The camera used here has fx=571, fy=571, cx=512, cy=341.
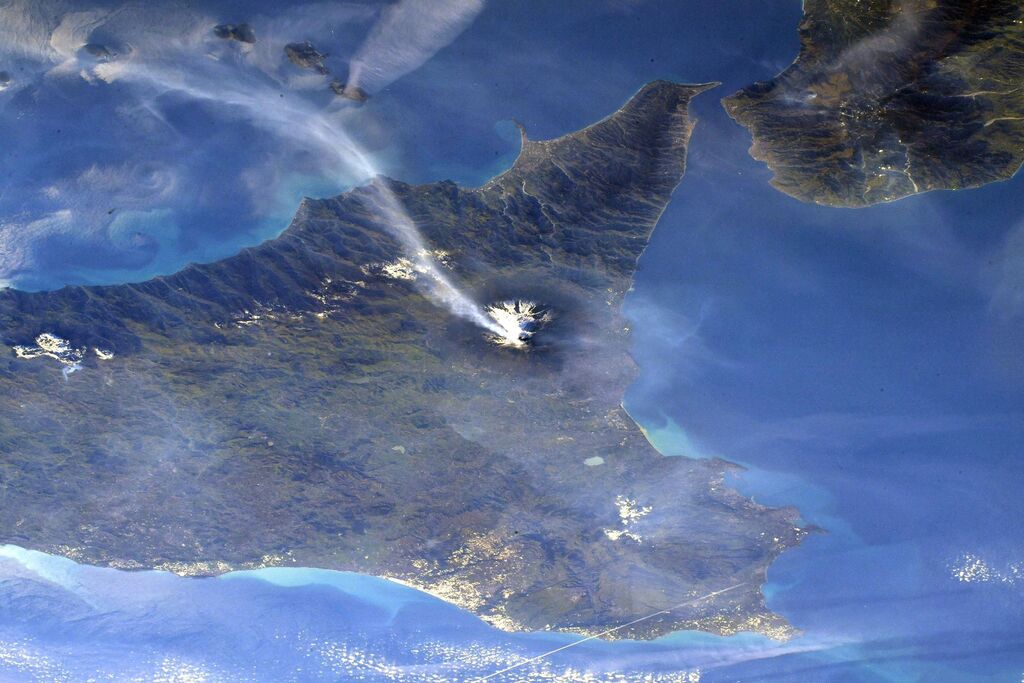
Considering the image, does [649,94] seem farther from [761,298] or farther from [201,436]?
[201,436]

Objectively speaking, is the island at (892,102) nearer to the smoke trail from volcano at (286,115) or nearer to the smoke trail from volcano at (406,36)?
the smoke trail from volcano at (406,36)

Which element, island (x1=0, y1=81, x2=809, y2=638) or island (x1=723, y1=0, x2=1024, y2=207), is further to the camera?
island (x1=0, y1=81, x2=809, y2=638)

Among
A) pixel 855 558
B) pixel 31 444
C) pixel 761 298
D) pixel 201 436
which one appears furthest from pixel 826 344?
pixel 31 444

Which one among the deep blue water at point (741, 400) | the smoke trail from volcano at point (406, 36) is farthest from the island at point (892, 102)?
the smoke trail from volcano at point (406, 36)

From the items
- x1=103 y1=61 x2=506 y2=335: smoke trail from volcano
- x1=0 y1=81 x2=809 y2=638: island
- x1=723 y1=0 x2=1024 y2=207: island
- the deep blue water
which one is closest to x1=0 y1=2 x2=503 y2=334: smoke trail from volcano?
x1=103 y1=61 x2=506 y2=335: smoke trail from volcano

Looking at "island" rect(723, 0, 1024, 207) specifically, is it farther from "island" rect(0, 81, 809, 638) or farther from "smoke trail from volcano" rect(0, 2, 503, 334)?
"smoke trail from volcano" rect(0, 2, 503, 334)

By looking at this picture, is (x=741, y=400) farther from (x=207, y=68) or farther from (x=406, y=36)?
(x=207, y=68)

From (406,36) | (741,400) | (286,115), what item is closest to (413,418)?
(286,115)
